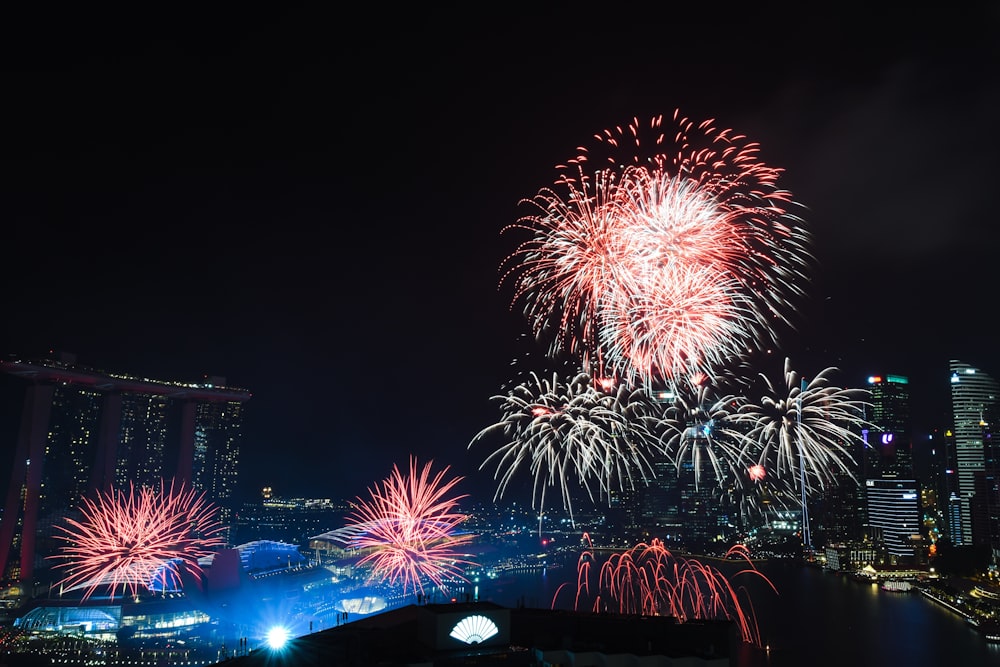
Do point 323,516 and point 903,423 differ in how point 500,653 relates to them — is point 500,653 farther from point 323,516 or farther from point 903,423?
point 323,516

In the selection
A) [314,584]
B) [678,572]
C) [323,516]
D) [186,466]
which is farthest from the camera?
[323,516]

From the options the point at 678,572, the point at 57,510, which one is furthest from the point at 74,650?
the point at 678,572

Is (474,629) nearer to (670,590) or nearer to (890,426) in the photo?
(670,590)

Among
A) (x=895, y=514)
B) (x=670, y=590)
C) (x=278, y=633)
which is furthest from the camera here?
(x=895, y=514)

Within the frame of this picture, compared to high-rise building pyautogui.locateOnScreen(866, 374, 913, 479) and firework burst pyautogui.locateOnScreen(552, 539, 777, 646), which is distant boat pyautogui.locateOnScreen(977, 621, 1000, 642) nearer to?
firework burst pyautogui.locateOnScreen(552, 539, 777, 646)

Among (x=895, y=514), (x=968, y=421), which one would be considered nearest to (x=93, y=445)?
(x=895, y=514)
